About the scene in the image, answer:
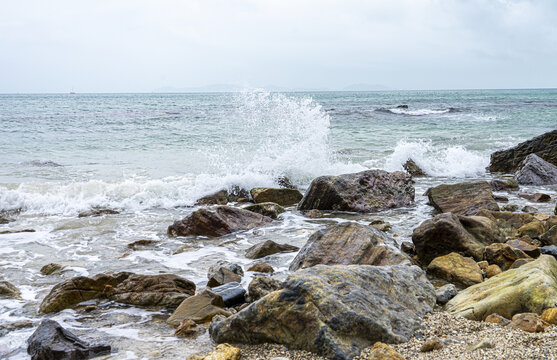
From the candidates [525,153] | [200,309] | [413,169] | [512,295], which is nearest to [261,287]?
[200,309]

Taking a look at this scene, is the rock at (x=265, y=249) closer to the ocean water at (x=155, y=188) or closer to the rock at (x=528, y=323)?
the ocean water at (x=155, y=188)

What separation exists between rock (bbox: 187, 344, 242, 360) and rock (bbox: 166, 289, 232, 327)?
75 cm

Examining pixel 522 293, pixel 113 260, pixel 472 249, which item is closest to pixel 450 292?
pixel 522 293

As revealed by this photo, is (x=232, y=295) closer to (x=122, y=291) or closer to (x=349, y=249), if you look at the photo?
(x=122, y=291)

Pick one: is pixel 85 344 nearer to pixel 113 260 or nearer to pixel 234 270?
pixel 234 270

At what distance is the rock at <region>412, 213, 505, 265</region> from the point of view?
5.17m

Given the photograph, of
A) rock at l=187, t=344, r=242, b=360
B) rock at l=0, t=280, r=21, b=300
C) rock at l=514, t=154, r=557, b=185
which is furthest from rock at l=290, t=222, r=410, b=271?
rock at l=514, t=154, r=557, b=185

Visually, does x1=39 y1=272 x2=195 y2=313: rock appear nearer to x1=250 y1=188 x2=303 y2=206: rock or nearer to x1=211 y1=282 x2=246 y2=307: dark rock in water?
x1=211 y1=282 x2=246 y2=307: dark rock in water

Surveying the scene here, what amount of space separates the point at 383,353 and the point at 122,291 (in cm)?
278

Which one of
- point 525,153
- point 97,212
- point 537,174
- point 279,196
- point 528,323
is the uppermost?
point 528,323

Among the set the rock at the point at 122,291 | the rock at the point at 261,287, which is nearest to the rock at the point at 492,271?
the rock at the point at 261,287

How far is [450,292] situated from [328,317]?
4.92 ft

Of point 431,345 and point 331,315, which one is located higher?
point 331,315

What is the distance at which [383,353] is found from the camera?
Result: 278 centimetres
